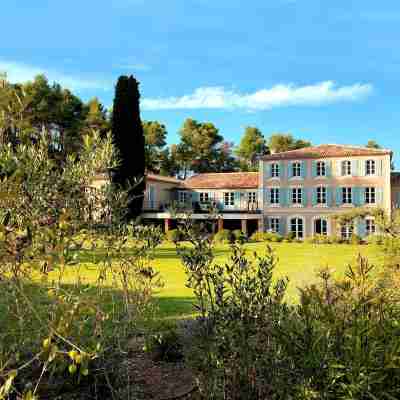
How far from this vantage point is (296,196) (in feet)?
115

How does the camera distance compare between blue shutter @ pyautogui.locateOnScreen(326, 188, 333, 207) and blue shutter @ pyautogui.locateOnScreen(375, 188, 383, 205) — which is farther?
blue shutter @ pyautogui.locateOnScreen(326, 188, 333, 207)

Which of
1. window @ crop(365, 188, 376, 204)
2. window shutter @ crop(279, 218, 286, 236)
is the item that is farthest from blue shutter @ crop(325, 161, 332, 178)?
window shutter @ crop(279, 218, 286, 236)

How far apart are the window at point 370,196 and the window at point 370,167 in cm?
133

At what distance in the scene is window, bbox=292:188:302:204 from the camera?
1379 inches

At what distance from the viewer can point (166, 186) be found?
3997 cm

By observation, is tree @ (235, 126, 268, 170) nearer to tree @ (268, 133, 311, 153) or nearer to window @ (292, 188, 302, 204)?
tree @ (268, 133, 311, 153)

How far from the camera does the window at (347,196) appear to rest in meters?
33.7

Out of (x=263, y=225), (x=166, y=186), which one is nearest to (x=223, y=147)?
(x=166, y=186)

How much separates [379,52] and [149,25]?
7.14m

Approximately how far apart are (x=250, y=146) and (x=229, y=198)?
1675 centimetres

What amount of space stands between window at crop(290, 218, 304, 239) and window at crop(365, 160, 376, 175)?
6.43 m

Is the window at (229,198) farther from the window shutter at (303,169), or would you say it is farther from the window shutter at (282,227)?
the window shutter at (303,169)

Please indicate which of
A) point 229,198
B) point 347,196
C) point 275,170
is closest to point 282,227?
point 275,170

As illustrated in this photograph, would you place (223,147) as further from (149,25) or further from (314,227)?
(149,25)
